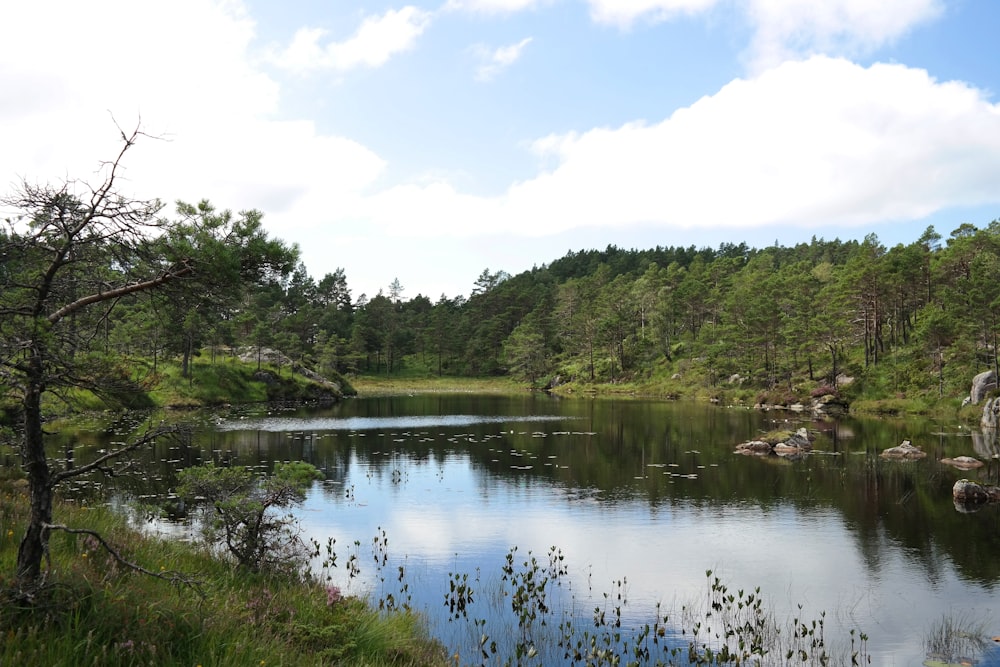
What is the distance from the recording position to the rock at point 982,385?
56.7m

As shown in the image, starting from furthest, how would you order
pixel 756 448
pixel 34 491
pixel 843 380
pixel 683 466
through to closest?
pixel 843 380, pixel 756 448, pixel 683 466, pixel 34 491

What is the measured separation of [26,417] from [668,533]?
1942 centimetres

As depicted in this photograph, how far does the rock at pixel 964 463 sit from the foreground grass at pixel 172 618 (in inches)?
1299

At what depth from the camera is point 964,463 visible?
1375 inches

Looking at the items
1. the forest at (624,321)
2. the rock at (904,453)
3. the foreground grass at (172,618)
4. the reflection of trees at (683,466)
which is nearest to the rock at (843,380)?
the forest at (624,321)

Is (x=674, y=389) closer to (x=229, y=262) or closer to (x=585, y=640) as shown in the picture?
(x=585, y=640)

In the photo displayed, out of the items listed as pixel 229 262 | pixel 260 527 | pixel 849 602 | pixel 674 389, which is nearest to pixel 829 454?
pixel 849 602

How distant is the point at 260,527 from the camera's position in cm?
1402

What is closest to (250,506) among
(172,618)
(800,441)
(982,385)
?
(172,618)

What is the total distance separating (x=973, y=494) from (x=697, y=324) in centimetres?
9895

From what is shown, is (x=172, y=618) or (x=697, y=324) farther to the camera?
(x=697, y=324)

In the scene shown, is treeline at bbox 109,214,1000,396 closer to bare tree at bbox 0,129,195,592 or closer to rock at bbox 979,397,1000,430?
bare tree at bbox 0,129,195,592

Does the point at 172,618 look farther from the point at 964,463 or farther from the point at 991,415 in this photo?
the point at 991,415

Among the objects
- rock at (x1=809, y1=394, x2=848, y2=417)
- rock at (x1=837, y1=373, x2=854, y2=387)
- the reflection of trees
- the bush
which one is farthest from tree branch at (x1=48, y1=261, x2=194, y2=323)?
rock at (x1=837, y1=373, x2=854, y2=387)
